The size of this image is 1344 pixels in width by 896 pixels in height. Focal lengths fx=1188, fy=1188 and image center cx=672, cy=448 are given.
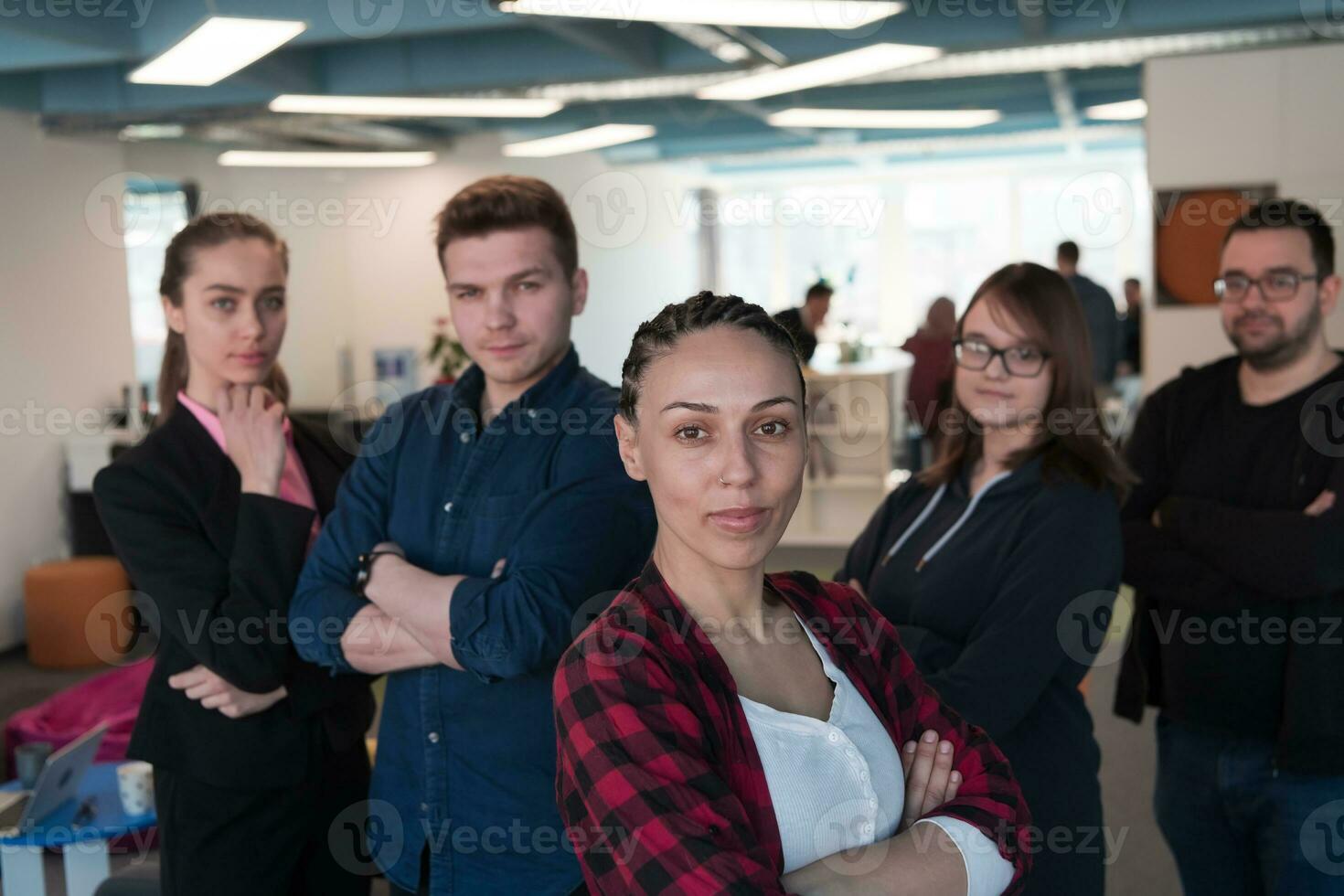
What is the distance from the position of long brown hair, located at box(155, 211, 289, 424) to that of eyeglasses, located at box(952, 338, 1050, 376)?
4.59ft

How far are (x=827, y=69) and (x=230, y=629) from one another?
552cm

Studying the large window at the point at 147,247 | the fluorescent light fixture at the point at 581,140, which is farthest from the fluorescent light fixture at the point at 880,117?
the large window at the point at 147,247

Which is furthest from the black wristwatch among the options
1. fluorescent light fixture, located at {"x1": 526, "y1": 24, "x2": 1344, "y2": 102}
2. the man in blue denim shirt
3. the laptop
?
fluorescent light fixture, located at {"x1": 526, "y1": 24, "x2": 1344, "y2": 102}

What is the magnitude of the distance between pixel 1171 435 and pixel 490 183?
172cm

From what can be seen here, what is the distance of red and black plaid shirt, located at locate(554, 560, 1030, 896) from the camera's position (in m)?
1.21

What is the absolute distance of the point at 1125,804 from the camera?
14.9 ft

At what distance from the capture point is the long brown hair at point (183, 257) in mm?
2340

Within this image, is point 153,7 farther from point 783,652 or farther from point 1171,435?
point 783,652

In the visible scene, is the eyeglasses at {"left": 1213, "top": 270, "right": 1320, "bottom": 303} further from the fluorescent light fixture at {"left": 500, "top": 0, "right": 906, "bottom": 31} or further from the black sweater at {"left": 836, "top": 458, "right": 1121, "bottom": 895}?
the fluorescent light fixture at {"left": 500, "top": 0, "right": 906, "bottom": 31}

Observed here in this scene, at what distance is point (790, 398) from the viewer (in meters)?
1.39
